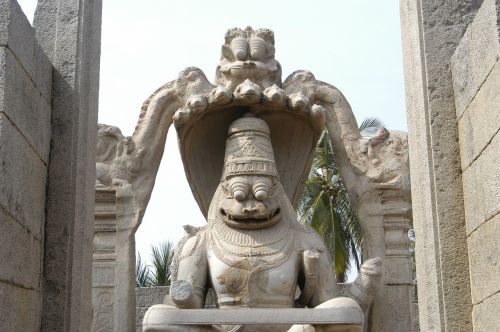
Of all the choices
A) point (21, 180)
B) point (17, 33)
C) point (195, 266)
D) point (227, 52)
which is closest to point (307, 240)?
point (195, 266)

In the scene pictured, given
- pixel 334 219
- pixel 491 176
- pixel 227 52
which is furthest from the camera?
pixel 334 219

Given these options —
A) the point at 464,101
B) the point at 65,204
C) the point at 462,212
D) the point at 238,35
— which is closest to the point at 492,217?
the point at 462,212

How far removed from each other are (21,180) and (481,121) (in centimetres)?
247

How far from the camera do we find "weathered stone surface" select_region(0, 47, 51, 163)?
385cm

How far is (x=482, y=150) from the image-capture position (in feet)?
13.3

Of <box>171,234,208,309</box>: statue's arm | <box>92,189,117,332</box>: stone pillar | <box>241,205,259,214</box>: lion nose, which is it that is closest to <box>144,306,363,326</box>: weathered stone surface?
<box>171,234,208,309</box>: statue's arm

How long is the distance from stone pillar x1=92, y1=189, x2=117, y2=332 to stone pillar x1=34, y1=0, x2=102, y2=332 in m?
1.69

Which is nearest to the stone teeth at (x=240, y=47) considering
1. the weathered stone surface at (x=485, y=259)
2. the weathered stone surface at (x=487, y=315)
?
the weathered stone surface at (x=485, y=259)

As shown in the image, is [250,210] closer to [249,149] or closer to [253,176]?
[253,176]

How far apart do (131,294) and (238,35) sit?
2.41m

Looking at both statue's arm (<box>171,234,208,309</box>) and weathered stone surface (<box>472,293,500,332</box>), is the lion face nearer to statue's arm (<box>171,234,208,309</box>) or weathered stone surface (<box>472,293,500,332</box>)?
statue's arm (<box>171,234,208,309</box>)

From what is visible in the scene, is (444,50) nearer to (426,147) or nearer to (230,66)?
(426,147)

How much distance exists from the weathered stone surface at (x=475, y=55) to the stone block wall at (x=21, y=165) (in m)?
2.45

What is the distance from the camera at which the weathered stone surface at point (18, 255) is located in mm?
3744
